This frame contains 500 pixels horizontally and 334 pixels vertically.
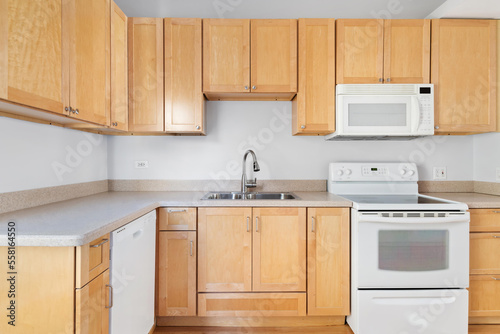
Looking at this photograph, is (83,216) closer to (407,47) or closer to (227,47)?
(227,47)

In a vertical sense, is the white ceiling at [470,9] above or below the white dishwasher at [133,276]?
above

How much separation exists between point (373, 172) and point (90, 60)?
2.18 meters

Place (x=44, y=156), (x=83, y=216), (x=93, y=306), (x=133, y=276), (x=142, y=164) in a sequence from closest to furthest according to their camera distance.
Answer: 1. (x=93, y=306)
2. (x=83, y=216)
3. (x=133, y=276)
4. (x=44, y=156)
5. (x=142, y=164)

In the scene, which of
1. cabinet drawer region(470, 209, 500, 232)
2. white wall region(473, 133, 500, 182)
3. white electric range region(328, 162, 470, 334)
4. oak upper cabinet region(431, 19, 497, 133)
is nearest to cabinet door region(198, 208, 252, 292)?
white electric range region(328, 162, 470, 334)

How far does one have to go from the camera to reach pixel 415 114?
212 cm

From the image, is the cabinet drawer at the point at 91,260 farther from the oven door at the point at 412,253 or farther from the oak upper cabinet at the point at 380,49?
the oak upper cabinet at the point at 380,49

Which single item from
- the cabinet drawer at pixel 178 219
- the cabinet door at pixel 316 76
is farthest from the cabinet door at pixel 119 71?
the cabinet door at pixel 316 76

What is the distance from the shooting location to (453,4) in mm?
2082

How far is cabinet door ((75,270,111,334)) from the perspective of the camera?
106cm

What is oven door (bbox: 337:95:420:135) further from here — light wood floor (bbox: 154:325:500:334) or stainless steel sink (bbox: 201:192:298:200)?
light wood floor (bbox: 154:325:500:334)

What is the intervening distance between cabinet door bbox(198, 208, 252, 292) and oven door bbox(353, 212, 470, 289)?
2.47 ft

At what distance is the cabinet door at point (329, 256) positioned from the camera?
1927mm

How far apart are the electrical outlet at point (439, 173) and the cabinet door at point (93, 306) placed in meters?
2.63

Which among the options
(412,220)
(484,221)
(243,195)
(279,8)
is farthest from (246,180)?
(484,221)
